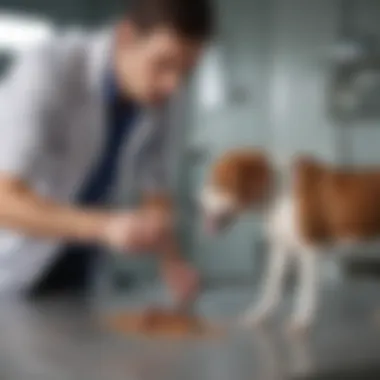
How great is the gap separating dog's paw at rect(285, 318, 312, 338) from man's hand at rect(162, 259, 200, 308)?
8 cm

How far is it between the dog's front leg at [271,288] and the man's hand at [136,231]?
97 millimetres

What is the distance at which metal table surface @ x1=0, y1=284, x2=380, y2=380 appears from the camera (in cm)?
68

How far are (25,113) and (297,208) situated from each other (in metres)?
0.24

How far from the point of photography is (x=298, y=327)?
0.77m

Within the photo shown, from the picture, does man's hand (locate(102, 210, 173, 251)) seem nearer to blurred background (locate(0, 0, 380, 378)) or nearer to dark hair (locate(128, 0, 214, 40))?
blurred background (locate(0, 0, 380, 378))

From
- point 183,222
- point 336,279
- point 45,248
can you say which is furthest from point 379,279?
point 45,248

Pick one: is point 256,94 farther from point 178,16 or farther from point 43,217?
point 43,217

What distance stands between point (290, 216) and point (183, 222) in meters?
0.09

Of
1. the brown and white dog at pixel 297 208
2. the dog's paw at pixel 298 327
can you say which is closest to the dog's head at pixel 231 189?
the brown and white dog at pixel 297 208

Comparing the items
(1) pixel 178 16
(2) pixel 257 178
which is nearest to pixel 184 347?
(2) pixel 257 178

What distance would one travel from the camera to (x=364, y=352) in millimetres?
723

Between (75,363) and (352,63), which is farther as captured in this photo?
(352,63)

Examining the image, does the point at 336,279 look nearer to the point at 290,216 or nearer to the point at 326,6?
the point at 290,216

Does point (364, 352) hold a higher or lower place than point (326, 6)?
lower
